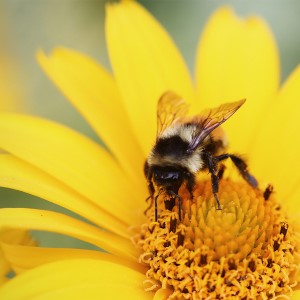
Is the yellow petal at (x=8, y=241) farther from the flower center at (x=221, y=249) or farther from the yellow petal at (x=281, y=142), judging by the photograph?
the yellow petal at (x=281, y=142)

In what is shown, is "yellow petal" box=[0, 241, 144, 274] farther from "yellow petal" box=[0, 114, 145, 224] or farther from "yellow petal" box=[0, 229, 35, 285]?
"yellow petal" box=[0, 114, 145, 224]

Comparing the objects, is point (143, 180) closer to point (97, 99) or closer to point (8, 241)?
point (97, 99)

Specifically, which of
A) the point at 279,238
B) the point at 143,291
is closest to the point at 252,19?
the point at 279,238

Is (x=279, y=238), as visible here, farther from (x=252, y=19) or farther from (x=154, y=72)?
(x=252, y=19)

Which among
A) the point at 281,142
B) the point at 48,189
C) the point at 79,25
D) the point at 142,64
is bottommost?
the point at 48,189

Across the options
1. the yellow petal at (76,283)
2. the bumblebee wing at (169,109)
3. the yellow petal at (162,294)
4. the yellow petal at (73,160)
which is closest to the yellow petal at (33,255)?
the yellow petal at (76,283)

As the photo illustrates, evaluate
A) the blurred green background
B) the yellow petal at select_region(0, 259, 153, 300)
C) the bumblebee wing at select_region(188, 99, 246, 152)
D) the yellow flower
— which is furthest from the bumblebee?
the blurred green background

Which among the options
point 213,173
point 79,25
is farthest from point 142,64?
point 79,25
